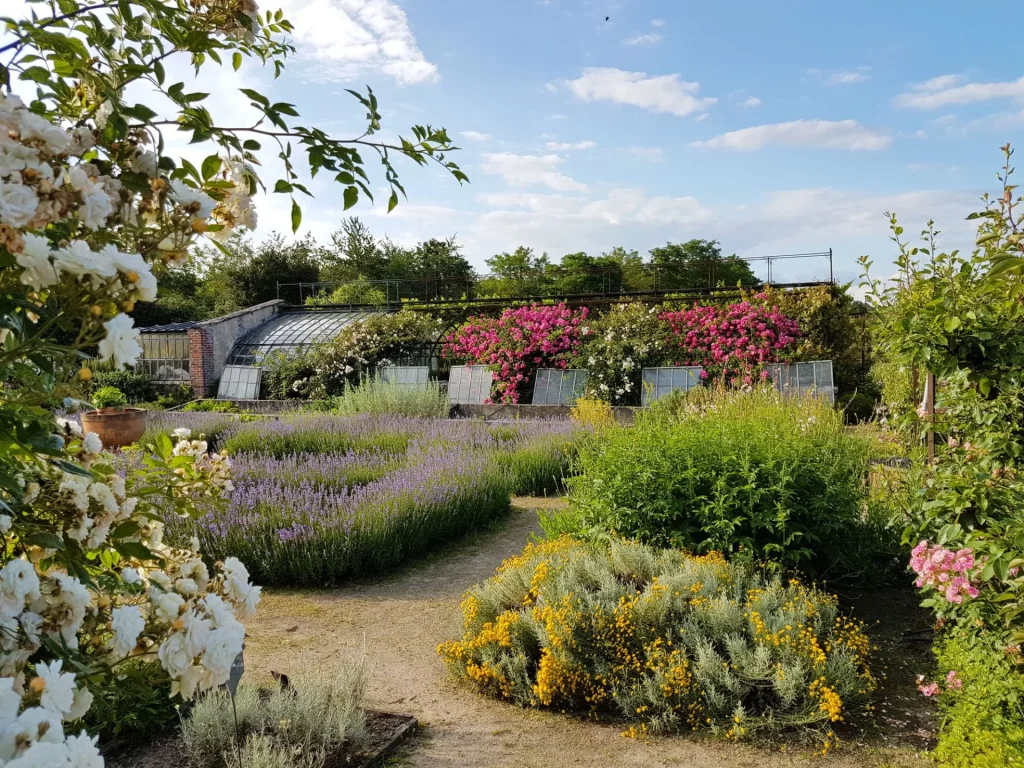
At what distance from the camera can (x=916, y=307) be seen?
3613mm

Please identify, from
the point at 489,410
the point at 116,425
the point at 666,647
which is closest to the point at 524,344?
the point at 489,410

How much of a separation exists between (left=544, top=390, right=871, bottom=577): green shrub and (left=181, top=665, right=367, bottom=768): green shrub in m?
2.01

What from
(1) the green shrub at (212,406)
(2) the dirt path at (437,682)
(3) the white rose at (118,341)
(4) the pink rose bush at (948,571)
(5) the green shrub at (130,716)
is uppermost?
(3) the white rose at (118,341)

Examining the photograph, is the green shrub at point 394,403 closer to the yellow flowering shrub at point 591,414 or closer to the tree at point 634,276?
the yellow flowering shrub at point 591,414

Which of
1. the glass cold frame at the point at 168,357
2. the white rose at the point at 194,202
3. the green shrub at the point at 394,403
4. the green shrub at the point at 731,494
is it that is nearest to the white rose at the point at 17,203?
the white rose at the point at 194,202

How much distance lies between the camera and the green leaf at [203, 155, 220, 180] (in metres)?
1.56

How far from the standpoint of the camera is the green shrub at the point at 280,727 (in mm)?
2671

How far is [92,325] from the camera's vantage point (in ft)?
3.69

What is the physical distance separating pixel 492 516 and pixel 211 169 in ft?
17.6

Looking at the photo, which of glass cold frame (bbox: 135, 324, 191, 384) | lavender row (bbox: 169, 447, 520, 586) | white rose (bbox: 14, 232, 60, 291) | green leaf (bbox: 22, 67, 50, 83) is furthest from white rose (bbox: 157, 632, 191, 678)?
glass cold frame (bbox: 135, 324, 191, 384)

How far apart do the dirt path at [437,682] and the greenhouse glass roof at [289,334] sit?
12.5m

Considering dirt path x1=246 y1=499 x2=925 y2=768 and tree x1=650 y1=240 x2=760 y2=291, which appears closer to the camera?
dirt path x1=246 y1=499 x2=925 y2=768

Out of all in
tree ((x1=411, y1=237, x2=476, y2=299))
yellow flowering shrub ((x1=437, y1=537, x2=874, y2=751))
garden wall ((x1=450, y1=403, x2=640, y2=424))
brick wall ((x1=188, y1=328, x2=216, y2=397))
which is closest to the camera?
yellow flowering shrub ((x1=437, y1=537, x2=874, y2=751))

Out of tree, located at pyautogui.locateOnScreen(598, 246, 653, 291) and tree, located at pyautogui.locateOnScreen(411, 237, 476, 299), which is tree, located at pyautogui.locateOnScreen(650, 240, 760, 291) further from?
tree, located at pyautogui.locateOnScreen(411, 237, 476, 299)
